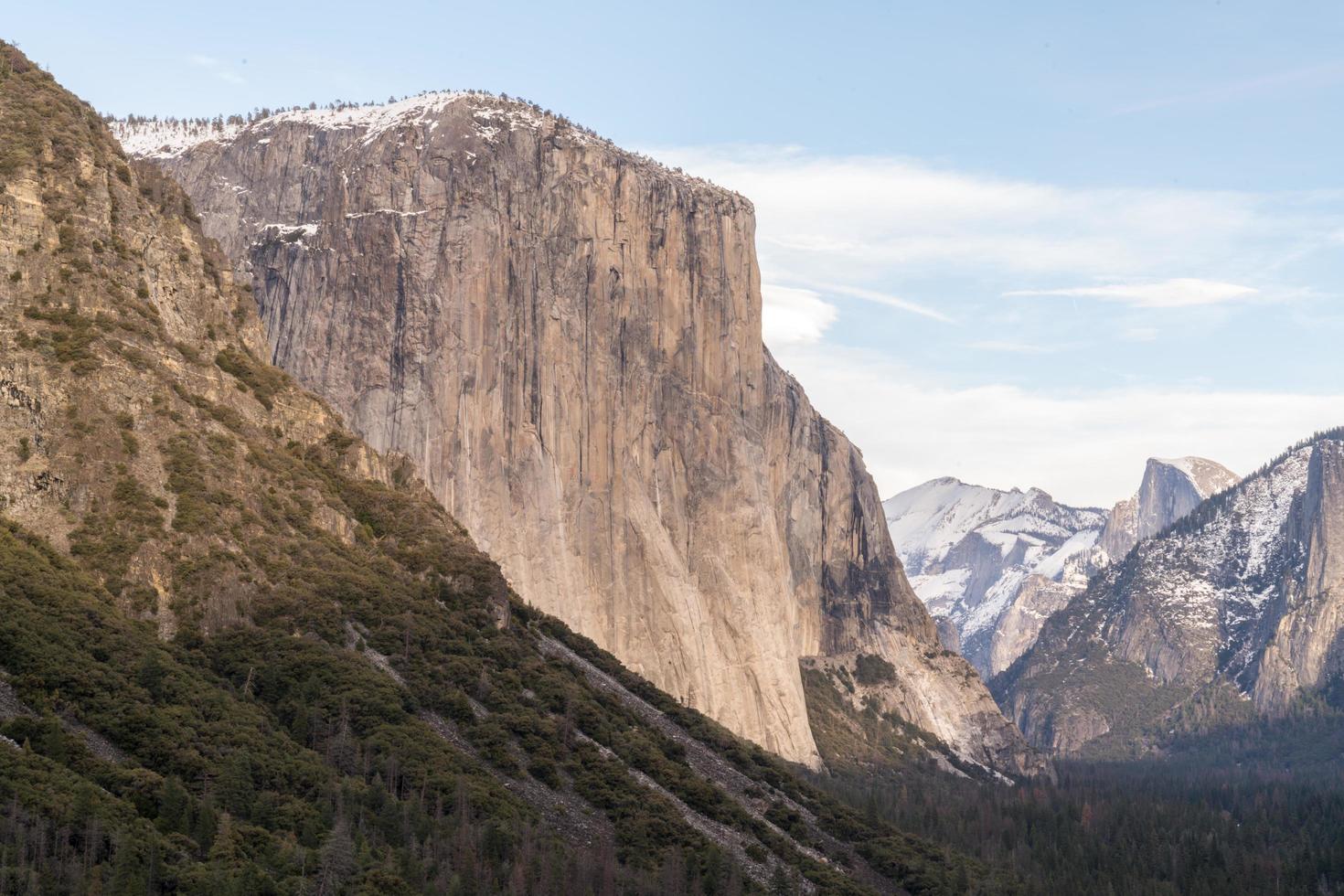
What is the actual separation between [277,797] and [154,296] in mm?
45819

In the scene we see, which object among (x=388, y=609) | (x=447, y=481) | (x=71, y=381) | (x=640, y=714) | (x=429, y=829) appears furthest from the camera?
(x=447, y=481)

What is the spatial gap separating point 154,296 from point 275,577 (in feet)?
78.4

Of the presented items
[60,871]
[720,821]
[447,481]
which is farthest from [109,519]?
[447,481]

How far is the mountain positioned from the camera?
4006 inches

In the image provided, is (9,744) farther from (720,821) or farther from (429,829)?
(720,821)

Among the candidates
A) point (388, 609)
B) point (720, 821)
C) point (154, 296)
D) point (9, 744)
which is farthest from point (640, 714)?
point (9, 744)

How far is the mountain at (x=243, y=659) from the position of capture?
10175cm

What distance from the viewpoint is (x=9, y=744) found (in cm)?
9762

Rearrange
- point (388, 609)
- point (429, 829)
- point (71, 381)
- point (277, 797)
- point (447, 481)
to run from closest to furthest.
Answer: point (277, 797) → point (429, 829) → point (71, 381) → point (388, 609) → point (447, 481)

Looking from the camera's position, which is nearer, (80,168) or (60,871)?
(60,871)

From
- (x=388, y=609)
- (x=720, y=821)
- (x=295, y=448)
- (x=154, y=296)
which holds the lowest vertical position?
(x=720, y=821)

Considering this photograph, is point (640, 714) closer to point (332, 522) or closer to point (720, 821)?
point (720, 821)

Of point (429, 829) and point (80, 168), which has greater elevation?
point (80, 168)

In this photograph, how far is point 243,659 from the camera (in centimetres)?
12194
